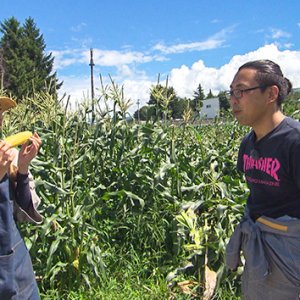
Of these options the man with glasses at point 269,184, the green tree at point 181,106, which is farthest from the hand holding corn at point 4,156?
the green tree at point 181,106

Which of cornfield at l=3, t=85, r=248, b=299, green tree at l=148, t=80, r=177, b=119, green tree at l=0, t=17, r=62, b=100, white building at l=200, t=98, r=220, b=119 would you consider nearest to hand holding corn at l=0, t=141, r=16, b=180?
cornfield at l=3, t=85, r=248, b=299

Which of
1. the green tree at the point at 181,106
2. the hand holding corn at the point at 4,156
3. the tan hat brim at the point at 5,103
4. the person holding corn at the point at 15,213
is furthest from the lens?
the green tree at the point at 181,106

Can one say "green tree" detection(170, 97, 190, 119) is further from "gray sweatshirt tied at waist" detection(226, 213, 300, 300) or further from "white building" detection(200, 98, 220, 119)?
"gray sweatshirt tied at waist" detection(226, 213, 300, 300)

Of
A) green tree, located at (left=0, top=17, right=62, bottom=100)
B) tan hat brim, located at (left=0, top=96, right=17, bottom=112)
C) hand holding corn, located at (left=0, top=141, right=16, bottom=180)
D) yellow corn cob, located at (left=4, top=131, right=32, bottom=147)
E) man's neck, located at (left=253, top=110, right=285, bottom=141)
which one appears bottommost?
hand holding corn, located at (left=0, top=141, right=16, bottom=180)

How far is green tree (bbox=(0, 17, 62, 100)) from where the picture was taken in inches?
1540

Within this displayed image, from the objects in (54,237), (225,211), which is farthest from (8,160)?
(225,211)

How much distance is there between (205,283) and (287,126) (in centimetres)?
196

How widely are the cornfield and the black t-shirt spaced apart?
1.44 metres

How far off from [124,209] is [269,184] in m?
2.27

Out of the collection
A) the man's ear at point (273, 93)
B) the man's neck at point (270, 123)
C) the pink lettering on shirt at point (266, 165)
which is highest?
the man's ear at point (273, 93)

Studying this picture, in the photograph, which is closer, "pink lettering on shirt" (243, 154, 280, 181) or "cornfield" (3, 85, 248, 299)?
"pink lettering on shirt" (243, 154, 280, 181)

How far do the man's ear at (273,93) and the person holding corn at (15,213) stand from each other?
1.23 metres

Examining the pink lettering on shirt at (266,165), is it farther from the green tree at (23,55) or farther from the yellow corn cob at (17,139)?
the green tree at (23,55)

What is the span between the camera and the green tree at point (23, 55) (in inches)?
1540
